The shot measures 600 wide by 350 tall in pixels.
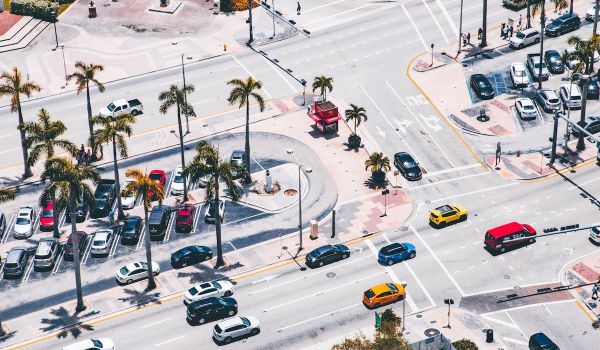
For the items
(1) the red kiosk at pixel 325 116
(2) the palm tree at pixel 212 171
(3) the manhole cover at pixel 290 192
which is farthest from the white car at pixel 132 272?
(1) the red kiosk at pixel 325 116

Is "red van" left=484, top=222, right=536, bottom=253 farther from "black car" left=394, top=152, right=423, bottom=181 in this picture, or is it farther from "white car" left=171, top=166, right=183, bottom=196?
"white car" left=171, top=166, right=183, bottom=196

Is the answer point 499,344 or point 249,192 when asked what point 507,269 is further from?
point 249,192

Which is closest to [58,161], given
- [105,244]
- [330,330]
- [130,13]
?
[105,244]

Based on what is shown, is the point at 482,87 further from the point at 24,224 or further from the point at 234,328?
the point at 24,224

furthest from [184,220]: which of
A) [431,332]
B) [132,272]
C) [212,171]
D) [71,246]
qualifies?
[431,332]

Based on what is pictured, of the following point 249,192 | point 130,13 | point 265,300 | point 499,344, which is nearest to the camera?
point 499,344

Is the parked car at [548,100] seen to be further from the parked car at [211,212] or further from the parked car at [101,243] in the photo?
the parked car at [101,243]
